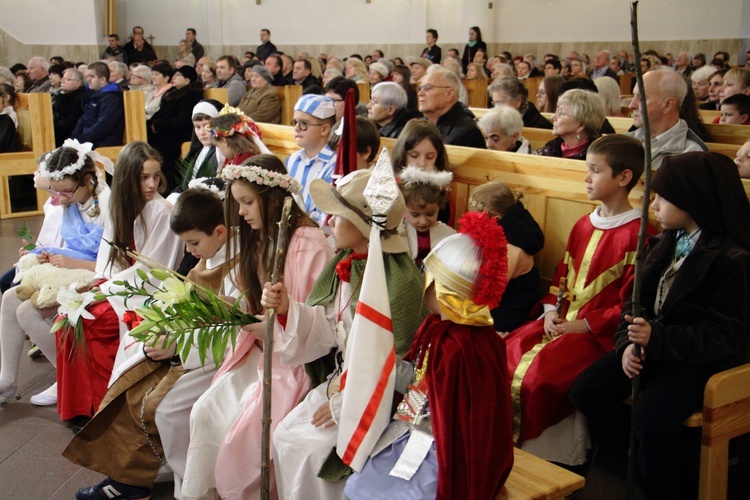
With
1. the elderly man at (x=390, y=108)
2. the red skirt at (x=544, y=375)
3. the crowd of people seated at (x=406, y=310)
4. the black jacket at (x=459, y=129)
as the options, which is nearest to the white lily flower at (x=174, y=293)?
the crowd of people seated at (x=406, y=310)

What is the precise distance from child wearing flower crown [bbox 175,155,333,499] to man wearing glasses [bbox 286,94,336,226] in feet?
3.89

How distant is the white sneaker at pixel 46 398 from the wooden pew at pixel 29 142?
4854 millimetres

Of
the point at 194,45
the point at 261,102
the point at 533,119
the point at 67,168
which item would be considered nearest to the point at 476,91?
the point at 261,102

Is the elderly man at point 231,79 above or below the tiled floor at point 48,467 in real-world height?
above

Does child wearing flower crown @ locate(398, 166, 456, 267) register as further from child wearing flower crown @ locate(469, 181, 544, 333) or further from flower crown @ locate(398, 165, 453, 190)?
child wearing flower crown @ locate(469, 181, 544, 333)

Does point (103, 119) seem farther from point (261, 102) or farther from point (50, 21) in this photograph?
Answer: point (50, 21)

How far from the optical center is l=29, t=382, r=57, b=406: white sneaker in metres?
4.21

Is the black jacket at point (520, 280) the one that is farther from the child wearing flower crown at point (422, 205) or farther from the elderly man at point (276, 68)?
the elderly man at point (276, 68)

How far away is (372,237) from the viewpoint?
240 cm

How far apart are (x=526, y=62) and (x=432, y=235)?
1044 centimetres

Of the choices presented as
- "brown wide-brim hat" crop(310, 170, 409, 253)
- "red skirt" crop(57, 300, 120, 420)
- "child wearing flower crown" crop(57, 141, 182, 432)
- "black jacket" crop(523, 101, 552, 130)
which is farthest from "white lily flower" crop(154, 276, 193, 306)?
"black jacket" crop(523, 101, 552, 130)

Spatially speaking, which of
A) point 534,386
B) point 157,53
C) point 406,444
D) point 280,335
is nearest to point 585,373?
point 534,386

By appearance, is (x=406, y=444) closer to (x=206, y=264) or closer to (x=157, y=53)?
(x=206, y=264)

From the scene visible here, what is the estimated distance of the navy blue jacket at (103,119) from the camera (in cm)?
899
